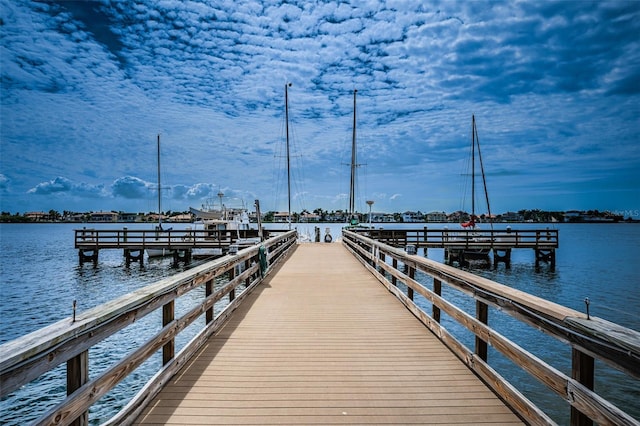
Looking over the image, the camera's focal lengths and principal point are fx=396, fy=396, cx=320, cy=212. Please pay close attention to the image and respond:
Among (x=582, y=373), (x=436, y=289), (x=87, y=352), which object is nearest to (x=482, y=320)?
(x=436, y=289)

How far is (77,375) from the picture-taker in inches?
98.3

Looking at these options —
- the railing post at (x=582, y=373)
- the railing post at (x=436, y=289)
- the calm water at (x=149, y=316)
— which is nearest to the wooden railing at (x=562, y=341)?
the railing post at (x=582, y=373)

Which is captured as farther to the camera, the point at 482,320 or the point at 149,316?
the point at 149,316

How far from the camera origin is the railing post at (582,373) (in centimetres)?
249

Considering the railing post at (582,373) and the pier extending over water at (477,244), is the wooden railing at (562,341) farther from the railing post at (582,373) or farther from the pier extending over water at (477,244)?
the pier extending over water at (477,244)

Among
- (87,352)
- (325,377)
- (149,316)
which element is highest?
(87,352)

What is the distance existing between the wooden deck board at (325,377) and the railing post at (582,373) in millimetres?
753

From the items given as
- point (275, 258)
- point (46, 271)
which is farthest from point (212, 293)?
point (46, 271)

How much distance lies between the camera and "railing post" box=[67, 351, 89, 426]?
2.45m

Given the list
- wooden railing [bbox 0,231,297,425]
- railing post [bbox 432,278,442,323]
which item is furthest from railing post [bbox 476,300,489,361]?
wooden railing [bbox 0,231,297,425]

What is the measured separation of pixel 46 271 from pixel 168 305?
27953mm

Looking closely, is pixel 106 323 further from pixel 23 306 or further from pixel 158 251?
pixel 158 251

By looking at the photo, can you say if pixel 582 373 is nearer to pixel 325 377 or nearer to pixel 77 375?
pixel 325 377

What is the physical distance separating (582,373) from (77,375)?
320 centimetres
